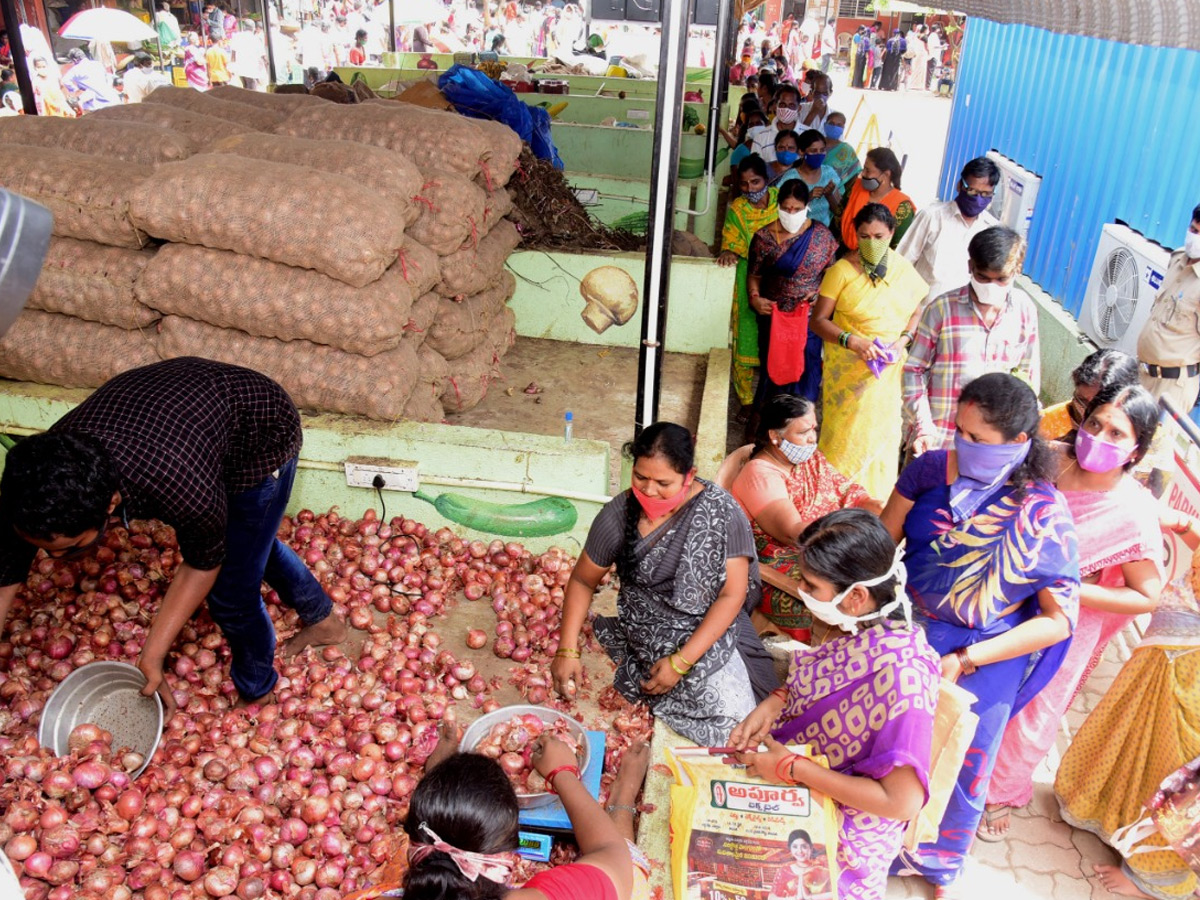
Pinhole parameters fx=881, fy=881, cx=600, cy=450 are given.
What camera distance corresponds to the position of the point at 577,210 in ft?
20.5

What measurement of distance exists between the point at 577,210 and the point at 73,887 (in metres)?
5.05

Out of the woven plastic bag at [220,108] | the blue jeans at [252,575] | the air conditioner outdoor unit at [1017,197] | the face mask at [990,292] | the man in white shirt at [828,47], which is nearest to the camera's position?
the blue jeans at [252,575]

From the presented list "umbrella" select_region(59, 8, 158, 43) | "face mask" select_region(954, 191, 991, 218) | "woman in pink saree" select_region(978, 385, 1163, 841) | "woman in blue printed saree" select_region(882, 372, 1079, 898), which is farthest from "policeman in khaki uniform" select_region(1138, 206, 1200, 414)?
"umbrella" select_region(59, 8, 158, 43)

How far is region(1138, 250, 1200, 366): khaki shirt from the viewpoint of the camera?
4191 millimetres

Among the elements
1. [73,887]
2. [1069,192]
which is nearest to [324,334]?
[73,887]

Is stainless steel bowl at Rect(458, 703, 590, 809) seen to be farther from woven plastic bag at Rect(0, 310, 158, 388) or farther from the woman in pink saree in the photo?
woven plastic bag at Rect(0, 310, 158, 388)

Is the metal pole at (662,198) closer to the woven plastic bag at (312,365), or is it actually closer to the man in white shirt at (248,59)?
the woven plastic bag at (312,365)

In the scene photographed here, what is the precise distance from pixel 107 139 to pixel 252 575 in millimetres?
2511

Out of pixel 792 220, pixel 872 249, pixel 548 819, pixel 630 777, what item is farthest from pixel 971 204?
pixel 548 819

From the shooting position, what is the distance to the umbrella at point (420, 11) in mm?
22925

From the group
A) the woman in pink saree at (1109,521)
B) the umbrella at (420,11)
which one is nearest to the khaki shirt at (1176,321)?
the woman in pink saree at (1109,521)

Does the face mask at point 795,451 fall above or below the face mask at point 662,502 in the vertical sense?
below

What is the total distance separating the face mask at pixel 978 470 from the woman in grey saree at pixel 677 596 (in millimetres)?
→ 578

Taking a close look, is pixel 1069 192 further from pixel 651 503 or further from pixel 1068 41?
pixel 651 503
